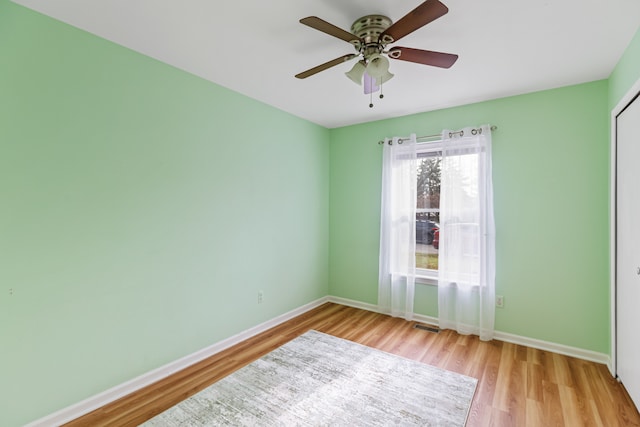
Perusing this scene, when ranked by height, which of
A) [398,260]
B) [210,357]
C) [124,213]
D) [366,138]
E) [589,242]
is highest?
[366,138]

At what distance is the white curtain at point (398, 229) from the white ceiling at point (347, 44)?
85 cm

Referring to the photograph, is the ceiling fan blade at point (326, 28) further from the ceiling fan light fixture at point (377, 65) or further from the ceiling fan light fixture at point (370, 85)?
the ceiling fan light fixture at point (370, 85)

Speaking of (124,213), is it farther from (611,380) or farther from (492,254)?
(611,380)

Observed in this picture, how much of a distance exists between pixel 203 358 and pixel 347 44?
291cm

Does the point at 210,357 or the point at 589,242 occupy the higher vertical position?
the point at 589,242

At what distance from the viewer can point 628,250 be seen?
210 cm

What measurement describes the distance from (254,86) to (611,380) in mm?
3963

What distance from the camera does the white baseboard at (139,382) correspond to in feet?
6.03

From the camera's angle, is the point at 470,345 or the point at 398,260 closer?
the point at 470,345

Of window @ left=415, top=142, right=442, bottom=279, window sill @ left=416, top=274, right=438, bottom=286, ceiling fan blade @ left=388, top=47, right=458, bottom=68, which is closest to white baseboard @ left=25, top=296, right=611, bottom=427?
window sill @ left=416, top=274, right=438, bottom=286

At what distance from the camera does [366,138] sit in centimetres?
396

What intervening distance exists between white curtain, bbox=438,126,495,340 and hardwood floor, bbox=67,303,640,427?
0.26 m

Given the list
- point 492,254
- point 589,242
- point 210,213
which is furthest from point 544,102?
point 210,213

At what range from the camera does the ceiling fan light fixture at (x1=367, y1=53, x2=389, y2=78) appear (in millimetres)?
1828
